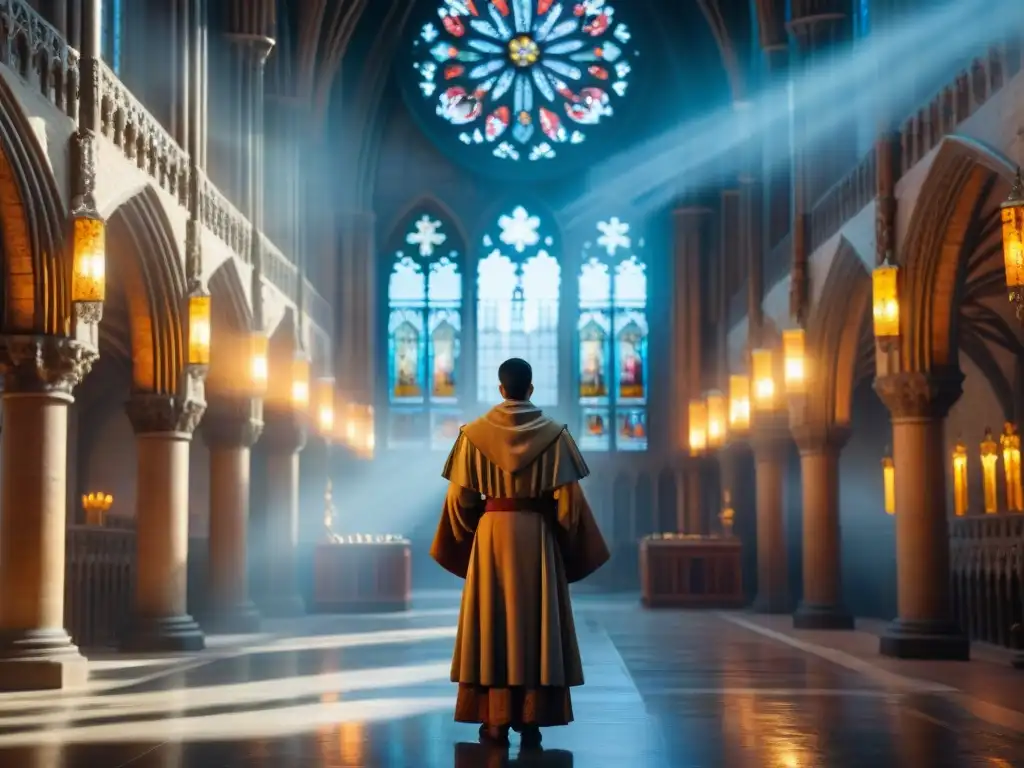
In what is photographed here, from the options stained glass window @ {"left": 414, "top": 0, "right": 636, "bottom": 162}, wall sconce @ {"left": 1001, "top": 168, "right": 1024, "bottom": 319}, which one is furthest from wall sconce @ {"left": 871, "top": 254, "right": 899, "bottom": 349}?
stained glass window @ {"left": 414, "top": 0, "right": 636, "bottom": 162}

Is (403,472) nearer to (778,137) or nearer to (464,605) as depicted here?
(778,137)

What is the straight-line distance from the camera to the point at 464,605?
9.15 m

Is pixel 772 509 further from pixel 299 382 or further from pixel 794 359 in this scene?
pixel 299 382

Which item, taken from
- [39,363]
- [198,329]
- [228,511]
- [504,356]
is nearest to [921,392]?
[198,329]

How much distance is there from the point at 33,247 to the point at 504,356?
26.5 meters

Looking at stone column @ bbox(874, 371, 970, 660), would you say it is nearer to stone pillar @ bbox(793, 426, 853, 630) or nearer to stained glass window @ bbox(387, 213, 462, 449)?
stone pillar @ bbox(793, 426, 853, 630)

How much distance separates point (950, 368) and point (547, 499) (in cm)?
1061

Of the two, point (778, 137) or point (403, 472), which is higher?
point (778, 137)

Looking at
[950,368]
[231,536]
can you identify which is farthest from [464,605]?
[231,536]

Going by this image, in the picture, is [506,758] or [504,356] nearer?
[506,758]

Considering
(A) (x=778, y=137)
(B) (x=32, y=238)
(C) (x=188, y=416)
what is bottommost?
(C) (x=188, y=416)

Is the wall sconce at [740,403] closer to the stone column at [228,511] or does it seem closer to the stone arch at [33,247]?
the stone column at [228,511]

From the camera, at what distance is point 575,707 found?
11.7 m

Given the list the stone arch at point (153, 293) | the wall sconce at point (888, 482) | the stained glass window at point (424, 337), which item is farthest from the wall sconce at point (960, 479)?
the stained glass window at point (424, 337)
